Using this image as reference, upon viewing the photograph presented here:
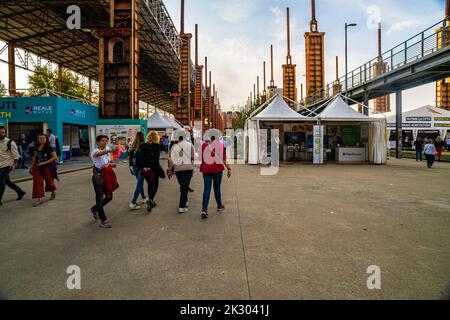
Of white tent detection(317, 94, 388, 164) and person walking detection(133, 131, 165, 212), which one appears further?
white tent detection(317, 94, 388, 164)

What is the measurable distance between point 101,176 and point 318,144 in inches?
586

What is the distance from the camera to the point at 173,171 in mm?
5777

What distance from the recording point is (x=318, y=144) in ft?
Result: 56.2

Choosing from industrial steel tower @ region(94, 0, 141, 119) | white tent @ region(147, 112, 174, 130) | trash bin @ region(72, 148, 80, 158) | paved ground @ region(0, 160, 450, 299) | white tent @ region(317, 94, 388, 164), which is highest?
industrial steel tower @ region(94, 0, 141, 119)

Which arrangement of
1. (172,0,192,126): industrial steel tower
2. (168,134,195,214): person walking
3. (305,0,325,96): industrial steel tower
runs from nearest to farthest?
(168,134,195,214): person walking
(172,0,192,126): industrial steel tower
(305,0,325,96): industrial steel tower

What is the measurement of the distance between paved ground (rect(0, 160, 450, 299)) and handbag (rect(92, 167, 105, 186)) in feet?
2.75

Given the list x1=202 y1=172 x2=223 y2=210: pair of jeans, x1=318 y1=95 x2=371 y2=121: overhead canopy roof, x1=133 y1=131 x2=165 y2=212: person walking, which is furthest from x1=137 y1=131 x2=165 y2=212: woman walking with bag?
x1=318 y1=95 x2=371 y2=121: overhead canopy roof

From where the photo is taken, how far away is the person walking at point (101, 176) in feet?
15.3

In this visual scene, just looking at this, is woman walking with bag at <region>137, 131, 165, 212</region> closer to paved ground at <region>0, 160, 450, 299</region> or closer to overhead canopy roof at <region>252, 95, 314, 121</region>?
paved ground at <region>0, 160, 450, 299</region>

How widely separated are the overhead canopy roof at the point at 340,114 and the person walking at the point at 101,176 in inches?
558

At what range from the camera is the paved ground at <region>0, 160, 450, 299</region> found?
266 centimetres

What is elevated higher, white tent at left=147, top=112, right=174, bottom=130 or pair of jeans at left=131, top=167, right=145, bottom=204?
white tent at left=147, top=112, right=174, bottom=130

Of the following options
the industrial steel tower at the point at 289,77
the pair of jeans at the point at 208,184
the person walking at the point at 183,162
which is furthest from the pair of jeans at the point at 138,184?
the industrial steel tower at the point at 289,77
